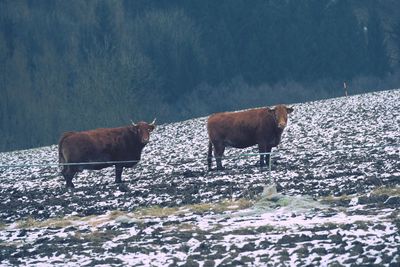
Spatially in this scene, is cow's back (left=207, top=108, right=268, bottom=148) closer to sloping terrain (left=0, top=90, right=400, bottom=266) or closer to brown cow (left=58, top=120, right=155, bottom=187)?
sloping terrain (left=0, top=90, right=400, bottom=266)

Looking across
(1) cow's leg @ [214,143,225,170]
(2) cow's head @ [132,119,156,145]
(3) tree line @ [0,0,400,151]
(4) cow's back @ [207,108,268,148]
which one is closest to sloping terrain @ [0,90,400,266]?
(1) cow's leg @ [214,143,225,170]

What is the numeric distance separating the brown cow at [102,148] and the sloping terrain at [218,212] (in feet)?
1.81

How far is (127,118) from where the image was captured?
55969mm

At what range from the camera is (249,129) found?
957 inches

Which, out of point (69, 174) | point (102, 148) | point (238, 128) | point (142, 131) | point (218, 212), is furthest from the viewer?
point (238, 128)

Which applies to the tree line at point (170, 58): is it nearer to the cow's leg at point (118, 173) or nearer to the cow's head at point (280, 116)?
the cow's head at point (280, 116)

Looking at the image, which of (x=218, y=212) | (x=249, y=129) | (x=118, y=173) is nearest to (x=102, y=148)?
(x=118, y=173)

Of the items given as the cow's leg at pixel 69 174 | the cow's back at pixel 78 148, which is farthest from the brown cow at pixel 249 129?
the cow's leg at pixel 69 174

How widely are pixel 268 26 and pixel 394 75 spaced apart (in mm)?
11034

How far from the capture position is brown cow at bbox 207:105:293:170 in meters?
24.0

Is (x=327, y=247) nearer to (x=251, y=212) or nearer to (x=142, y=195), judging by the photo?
(x=251, y=212)

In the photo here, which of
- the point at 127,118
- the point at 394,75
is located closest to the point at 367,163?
the point at 127,118

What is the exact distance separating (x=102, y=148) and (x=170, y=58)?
47.8 metres

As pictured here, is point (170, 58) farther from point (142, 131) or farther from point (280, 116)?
point (142, 131)
